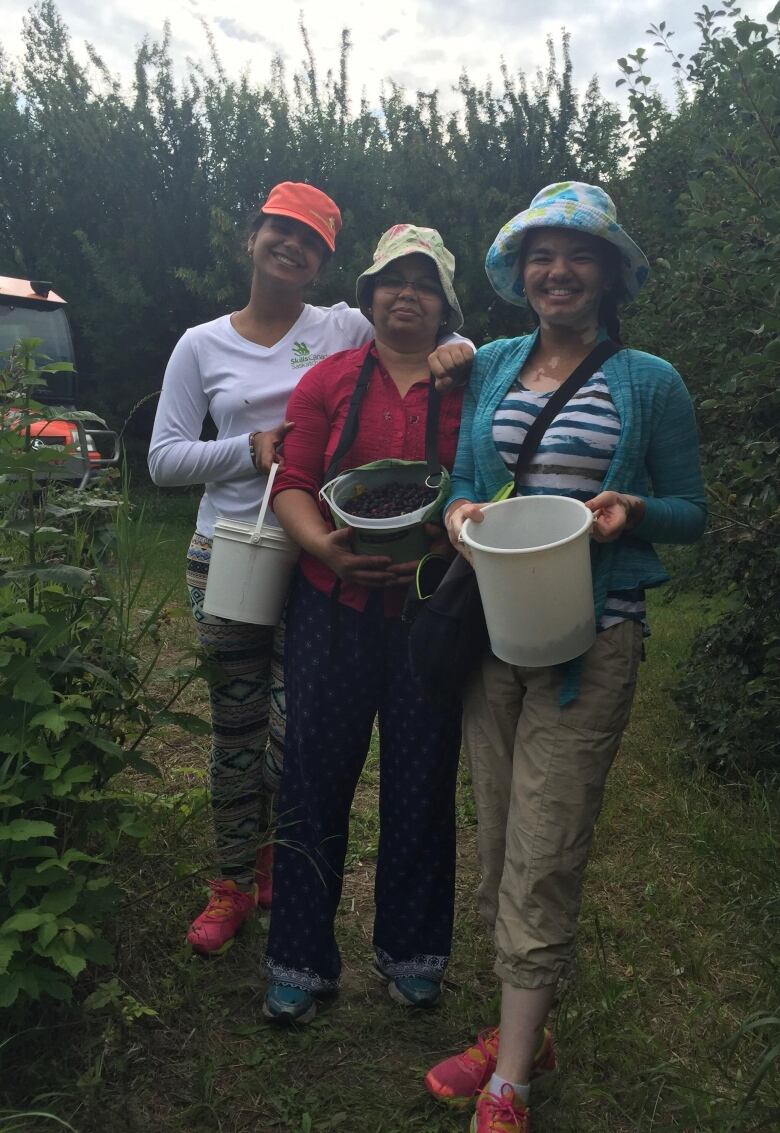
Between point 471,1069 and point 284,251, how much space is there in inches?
75.5

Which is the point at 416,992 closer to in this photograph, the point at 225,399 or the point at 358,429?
the point at 358,429

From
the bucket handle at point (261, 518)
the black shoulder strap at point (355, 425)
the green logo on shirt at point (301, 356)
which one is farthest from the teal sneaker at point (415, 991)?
the green logo on shirt at point (301, 356)

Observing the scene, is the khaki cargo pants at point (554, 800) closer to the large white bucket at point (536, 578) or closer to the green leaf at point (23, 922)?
the large white bucket at point (536, 578)

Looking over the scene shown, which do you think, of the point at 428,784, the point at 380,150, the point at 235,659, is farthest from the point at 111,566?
the point at 380,150

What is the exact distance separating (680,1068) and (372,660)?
1058mm

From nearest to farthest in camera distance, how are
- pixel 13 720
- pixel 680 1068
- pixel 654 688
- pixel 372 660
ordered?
pixel 13 720 → pixel 680 1068 → pixel 372 660 → pixel 654 688

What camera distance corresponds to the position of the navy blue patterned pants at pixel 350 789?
2.15 metres

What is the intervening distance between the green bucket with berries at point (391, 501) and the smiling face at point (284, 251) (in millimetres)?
676

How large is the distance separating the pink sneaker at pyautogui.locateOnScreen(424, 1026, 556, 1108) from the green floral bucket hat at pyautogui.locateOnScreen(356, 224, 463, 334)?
156cm

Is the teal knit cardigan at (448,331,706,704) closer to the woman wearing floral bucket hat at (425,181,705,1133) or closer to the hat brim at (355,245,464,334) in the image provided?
the woman wearing floral bucket hat at (425,181,705,1133)

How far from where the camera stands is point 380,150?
11.8 metres

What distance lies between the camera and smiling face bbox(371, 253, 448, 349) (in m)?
2.12

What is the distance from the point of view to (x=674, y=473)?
193cm

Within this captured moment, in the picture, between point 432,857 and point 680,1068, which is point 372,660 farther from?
point 680,1068
